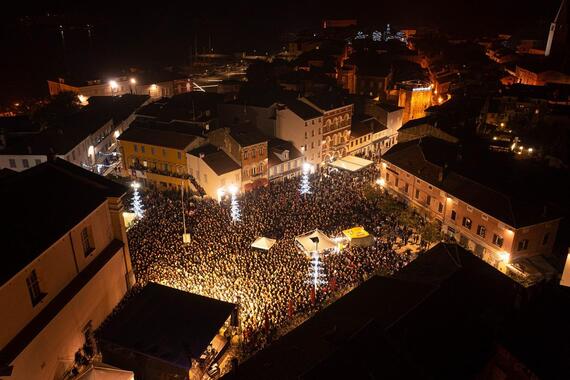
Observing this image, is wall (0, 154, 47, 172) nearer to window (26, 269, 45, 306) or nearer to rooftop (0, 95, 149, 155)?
rooftop (0, 95, 149, 155)

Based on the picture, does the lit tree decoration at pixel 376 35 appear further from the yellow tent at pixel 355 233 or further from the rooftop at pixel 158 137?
the yellow tent at pixel 355 233

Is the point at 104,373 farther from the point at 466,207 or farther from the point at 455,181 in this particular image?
the point at 455,181

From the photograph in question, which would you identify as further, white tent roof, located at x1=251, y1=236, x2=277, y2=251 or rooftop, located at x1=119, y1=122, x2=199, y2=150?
rooftop, located at x1=119, y1=122, x2=199, y2=150

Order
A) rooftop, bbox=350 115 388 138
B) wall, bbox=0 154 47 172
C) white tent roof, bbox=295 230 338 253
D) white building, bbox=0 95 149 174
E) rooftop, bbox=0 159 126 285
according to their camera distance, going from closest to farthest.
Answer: rooftop, bbox=0 159 126 285 < white tent roof, bbox=295 230 338 253 < wall, bbox=0 154 47 172 < white building, bbox=0 95 149 174 < rooftop, bbox=350 115 388 138

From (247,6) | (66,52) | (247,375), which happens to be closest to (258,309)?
(247,375)

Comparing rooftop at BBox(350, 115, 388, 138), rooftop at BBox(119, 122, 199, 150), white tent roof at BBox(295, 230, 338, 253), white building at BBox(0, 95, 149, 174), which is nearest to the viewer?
white tent roof at BBox(295, 230, 338, 253)

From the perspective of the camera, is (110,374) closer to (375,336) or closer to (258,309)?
(258,309)

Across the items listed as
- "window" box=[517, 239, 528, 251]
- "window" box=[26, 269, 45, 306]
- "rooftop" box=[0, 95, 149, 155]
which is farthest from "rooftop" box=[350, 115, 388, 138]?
"window" box=[26, 269, 45, 306]
